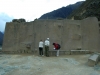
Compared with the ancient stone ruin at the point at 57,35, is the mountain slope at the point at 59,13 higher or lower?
higher

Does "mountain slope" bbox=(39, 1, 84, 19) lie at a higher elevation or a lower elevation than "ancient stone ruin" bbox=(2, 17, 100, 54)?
higher

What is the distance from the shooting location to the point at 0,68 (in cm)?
1202

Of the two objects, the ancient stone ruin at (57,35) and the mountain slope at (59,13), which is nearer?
the ancient stone ruin at (57,35)

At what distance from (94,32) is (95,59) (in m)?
5.61

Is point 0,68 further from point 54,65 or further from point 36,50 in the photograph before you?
point 36,50

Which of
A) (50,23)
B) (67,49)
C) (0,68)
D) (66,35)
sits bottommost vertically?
(0,68)

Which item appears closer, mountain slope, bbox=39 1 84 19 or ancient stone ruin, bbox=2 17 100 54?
ancient stone ruin, bbox=2 17 100 54

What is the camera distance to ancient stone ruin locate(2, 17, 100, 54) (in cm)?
1762

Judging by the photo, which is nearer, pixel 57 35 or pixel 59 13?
pixel 57 35

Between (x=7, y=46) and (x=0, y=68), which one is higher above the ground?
(x=7, y=46)

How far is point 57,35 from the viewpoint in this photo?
60.2 ft

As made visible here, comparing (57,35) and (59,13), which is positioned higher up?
(59,13)

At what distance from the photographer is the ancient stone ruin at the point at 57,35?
17625mm

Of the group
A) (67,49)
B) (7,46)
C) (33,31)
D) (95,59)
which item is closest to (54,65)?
(95,59)
